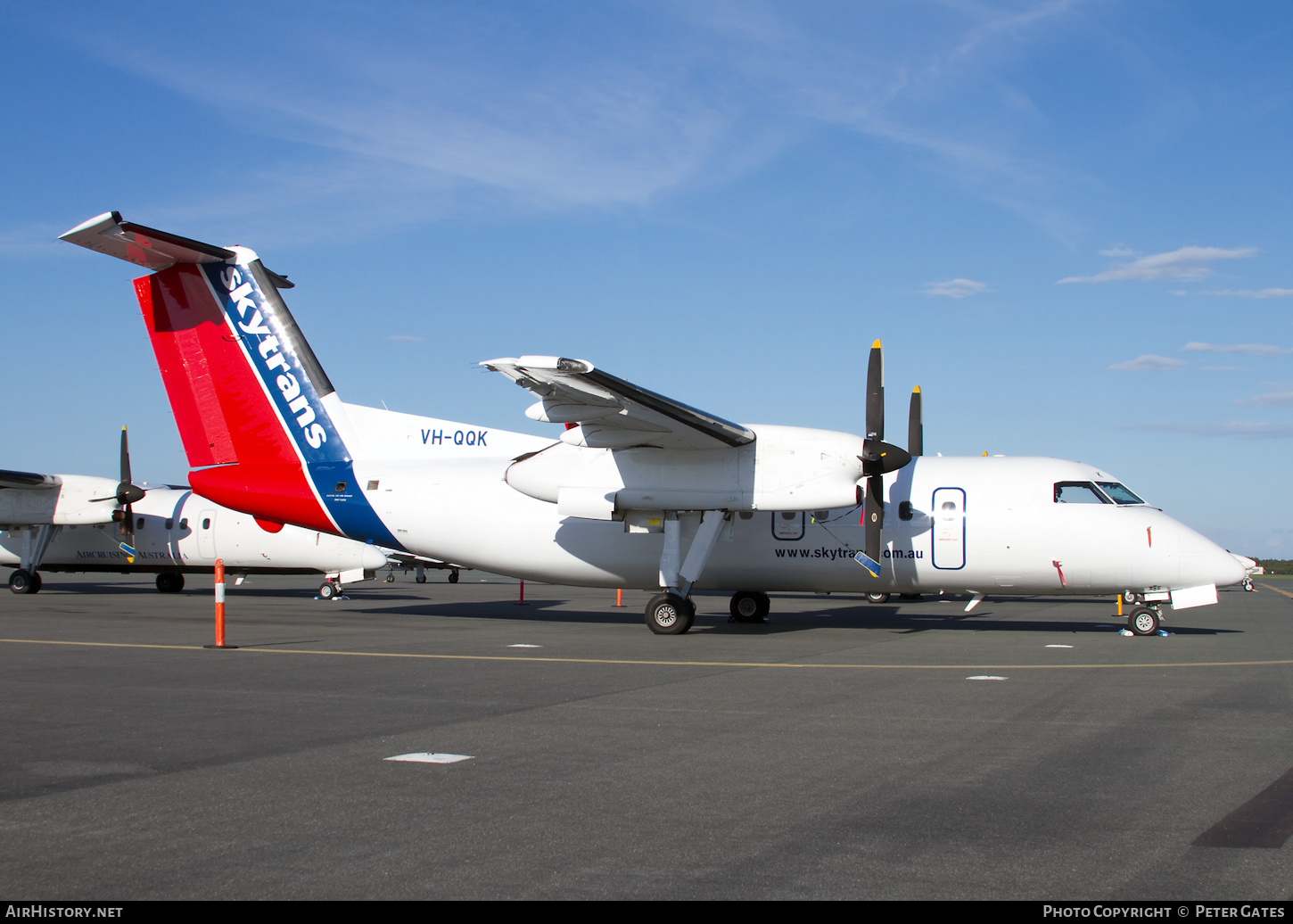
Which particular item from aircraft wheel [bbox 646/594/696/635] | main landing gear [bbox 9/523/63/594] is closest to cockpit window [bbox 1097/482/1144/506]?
aircraft wheel [bbox 646/594/696/635]

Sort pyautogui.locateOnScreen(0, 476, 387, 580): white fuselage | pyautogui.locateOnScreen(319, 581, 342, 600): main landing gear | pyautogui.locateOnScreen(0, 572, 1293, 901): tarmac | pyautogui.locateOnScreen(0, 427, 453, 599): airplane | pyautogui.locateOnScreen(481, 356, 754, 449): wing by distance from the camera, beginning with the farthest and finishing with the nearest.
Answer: pyautogui.locateOnScreen(0, 427, 453, 599): airplane
pyautogui.locateOnScreen(0, 476, 387, 580): white fuselage
pyautogui.locateOnScreen(319, 581, 342, 600): main landing gear
pyautogui.locateOnScreen(481, 356, 754, 449): wing
pyautogui.locateOnScreen(0, 572, 1293, 901): tarmac

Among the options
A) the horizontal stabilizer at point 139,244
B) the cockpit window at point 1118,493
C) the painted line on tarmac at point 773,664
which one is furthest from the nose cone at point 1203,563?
the horizontal stabilizer at point 139,244

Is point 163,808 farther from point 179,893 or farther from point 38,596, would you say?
point 38,596

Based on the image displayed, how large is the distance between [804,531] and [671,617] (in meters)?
2.89

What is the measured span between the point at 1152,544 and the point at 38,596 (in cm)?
2931

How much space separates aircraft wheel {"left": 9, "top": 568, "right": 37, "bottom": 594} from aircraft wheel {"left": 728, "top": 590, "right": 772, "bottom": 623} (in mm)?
24053

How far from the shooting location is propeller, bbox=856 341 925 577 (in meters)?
16.3

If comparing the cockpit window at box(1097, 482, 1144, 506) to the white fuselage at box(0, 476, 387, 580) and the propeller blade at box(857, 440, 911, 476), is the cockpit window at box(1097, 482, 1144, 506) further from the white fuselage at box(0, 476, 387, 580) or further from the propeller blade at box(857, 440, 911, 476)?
the white fuselage at box(0, 476, 387, 580)

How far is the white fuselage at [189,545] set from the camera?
29859 millimetres

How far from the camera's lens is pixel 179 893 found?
4.09 m

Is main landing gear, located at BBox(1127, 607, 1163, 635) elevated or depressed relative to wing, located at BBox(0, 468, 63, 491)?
depressed

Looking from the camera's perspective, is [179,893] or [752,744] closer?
[179,893]

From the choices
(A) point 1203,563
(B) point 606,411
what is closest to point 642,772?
(B) point 606,411
